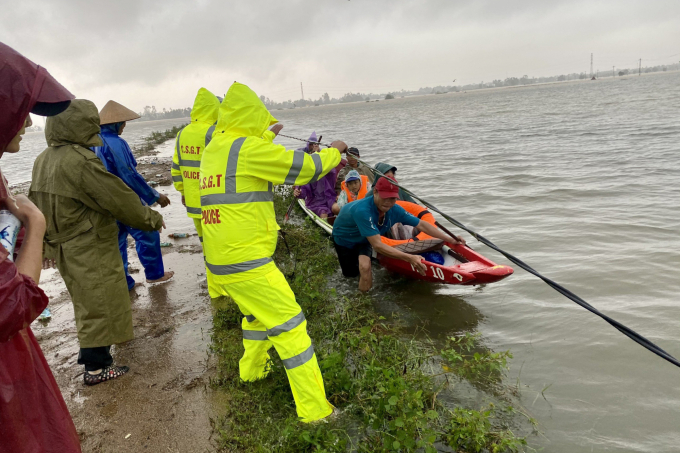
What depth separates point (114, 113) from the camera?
5.31 m

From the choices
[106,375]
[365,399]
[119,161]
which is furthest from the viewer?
[119,161]

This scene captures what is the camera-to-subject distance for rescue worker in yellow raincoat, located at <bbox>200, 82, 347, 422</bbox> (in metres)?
3.09

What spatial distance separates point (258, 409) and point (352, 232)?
126 inches

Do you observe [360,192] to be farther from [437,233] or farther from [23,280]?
[23,280]

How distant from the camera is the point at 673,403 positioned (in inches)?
151

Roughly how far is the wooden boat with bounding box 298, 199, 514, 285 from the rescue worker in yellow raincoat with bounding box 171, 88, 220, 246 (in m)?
2.77

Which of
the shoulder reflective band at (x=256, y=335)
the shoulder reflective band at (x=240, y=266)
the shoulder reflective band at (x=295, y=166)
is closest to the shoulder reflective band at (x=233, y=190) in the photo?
the shoulder reflective band at (x=295, y=166)

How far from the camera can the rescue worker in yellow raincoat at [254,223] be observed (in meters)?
3.09

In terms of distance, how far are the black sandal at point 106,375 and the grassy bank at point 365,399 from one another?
866 millimetres

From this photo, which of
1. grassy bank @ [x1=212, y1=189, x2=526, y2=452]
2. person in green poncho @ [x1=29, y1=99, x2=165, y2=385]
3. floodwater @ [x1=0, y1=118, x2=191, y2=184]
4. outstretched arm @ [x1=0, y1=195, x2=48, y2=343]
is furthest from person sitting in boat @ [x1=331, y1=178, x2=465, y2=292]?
floodwater @ [x1=0, y1=118, x2=191, y2=184]

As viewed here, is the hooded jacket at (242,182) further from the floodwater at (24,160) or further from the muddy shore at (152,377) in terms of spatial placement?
the floodwater at (24,160)

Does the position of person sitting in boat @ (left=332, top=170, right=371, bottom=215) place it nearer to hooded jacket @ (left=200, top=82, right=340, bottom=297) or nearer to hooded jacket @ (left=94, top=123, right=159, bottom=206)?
hooded jacket @ (left=94, top=123, right=159, bottom=206)

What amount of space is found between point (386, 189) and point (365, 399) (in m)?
2.62

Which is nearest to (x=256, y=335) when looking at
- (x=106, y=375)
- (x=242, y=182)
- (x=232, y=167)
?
(x=242, y=182)
